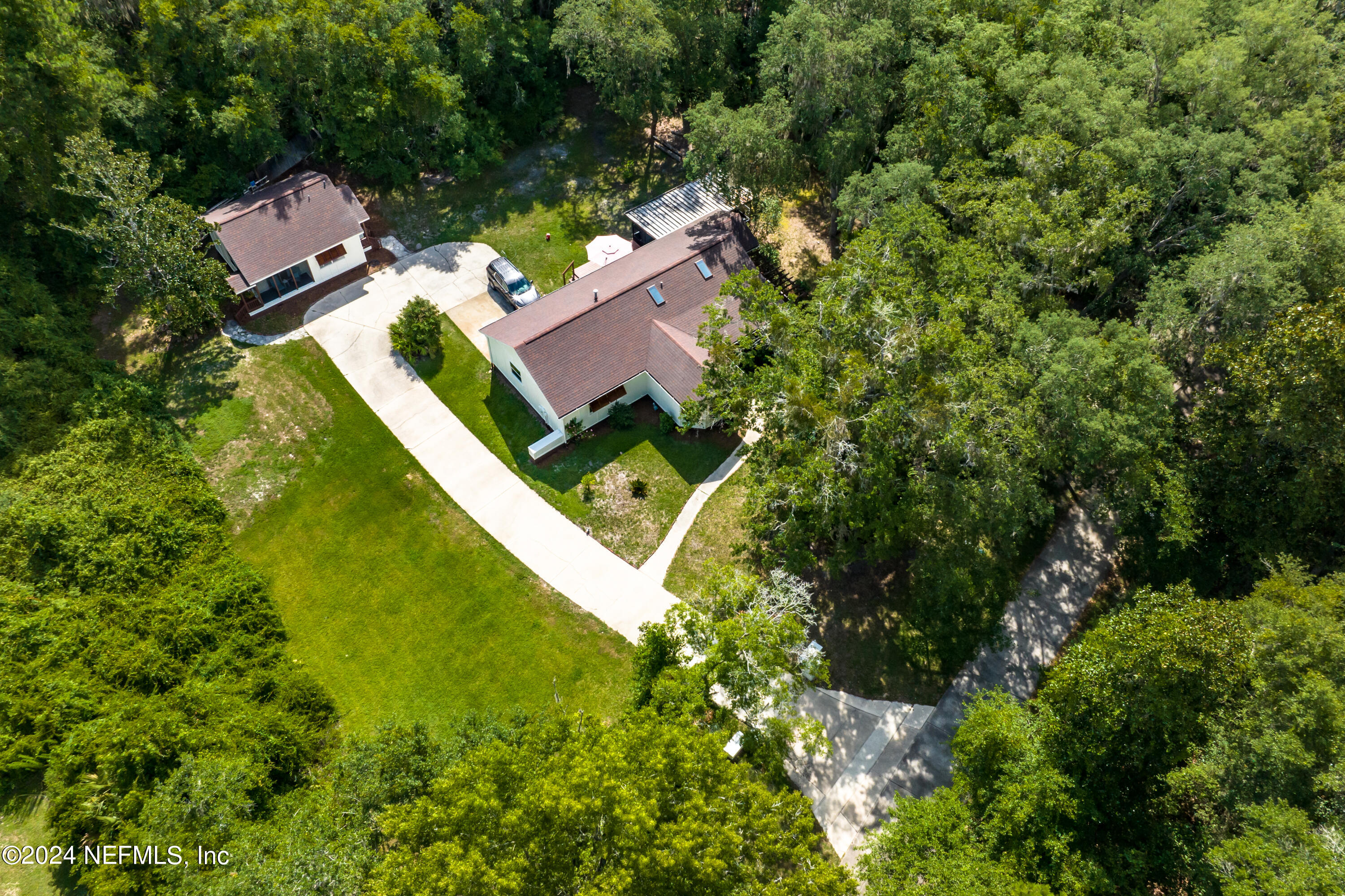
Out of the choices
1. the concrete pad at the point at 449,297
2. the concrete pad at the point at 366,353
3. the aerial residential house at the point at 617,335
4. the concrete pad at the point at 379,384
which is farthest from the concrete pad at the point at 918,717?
the concrete pad at the point at 449,297

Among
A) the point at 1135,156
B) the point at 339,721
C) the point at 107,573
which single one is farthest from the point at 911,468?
the point at 107,573

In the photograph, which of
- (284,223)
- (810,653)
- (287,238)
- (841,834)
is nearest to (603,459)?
(810,653)

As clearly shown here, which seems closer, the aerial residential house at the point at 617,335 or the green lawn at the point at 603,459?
the green lawn at the point at 603,459

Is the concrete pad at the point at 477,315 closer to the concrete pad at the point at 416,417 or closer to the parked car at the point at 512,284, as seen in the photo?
the parked car at the point at 512,284

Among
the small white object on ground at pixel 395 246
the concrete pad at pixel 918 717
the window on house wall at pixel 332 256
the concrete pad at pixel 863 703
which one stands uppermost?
the window on house wall at pixel 332 256

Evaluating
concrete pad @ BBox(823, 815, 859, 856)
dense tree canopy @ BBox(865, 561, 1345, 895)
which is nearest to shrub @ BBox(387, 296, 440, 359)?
concrete pad @ BBox(823, 815, 859, 856)

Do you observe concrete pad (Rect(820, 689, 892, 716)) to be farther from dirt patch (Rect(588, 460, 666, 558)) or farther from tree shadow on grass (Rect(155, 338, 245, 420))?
tree shadow on grass (Rect(155, 338, 245, 420))
